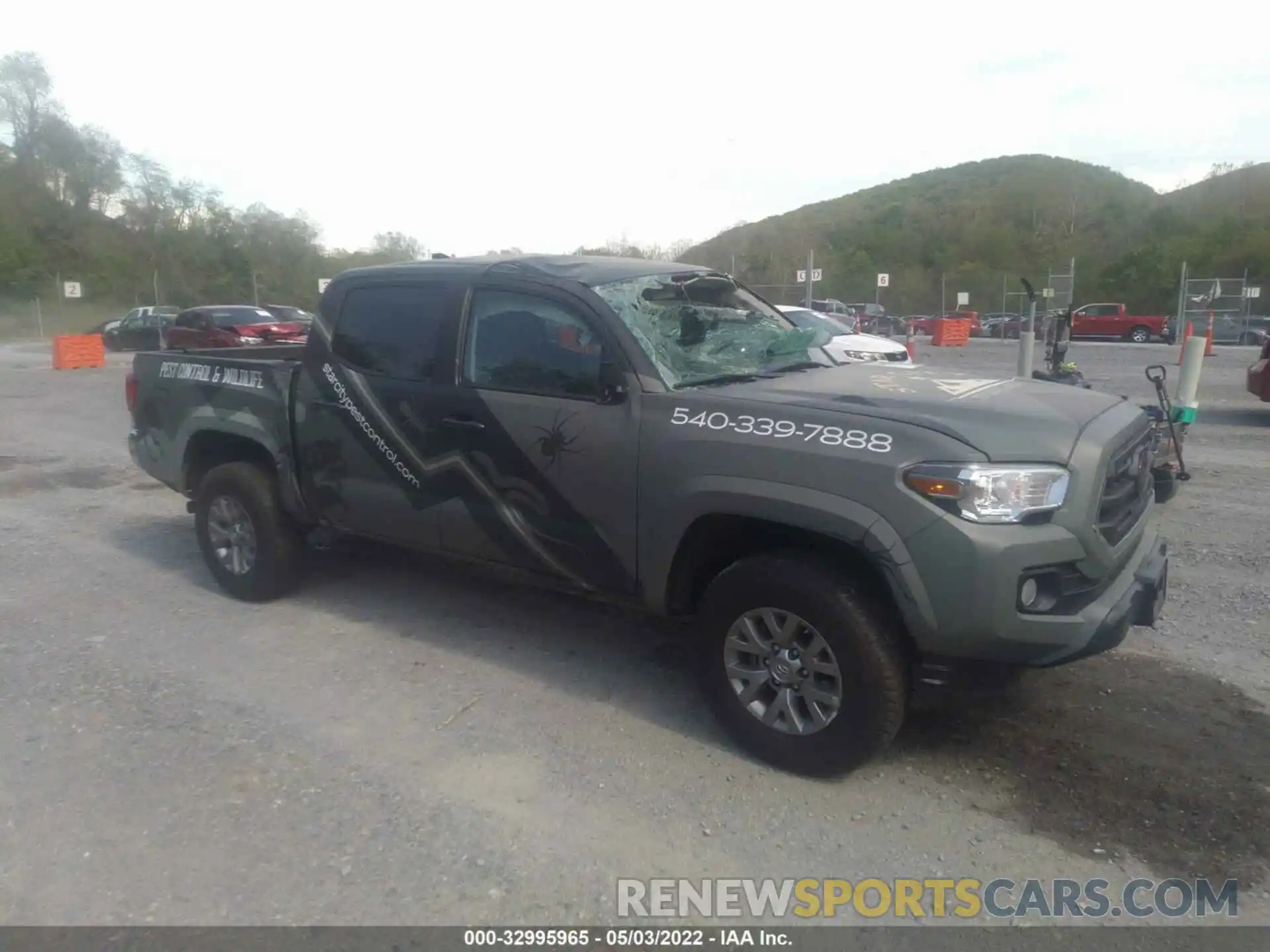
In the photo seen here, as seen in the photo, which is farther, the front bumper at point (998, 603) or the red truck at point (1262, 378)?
the red truck at point (1262, 378)

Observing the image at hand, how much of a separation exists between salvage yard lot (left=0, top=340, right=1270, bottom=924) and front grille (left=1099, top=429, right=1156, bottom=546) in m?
0.90

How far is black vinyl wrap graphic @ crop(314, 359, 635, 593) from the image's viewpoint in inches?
172

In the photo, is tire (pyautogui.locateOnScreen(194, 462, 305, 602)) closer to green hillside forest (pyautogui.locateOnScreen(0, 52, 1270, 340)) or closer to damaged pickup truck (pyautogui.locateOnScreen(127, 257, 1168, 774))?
damaged pickup truck (pyautogui.locateOnScreen(127, 257, 1168, 774))

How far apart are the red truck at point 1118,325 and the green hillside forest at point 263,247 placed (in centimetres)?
697

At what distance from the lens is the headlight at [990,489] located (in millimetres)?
3432

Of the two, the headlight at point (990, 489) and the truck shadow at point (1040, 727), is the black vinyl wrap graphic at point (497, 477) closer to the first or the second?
the truck shadow at point (1040, 727)

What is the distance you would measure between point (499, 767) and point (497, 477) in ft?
4.26

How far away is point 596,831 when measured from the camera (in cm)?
355

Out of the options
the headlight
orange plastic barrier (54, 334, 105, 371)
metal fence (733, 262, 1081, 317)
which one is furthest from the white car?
metal fence (733, 262, 1081, 317)

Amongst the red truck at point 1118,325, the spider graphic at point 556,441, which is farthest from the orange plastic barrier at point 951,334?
the spider graphic at point 556,441

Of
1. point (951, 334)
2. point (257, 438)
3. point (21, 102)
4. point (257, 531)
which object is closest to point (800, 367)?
point (257, 438)

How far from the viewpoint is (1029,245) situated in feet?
219

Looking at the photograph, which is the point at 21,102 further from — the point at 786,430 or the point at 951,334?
the point at 786,430
